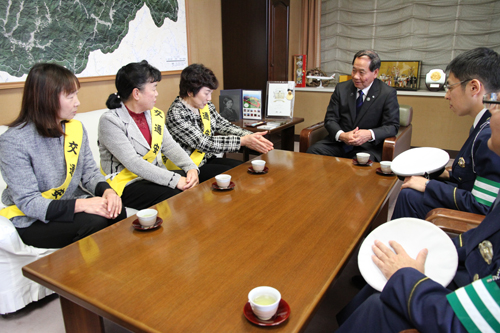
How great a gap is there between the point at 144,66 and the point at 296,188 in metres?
1.16

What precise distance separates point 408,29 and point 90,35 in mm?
3952

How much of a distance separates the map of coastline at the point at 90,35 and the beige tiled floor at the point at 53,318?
148 cm

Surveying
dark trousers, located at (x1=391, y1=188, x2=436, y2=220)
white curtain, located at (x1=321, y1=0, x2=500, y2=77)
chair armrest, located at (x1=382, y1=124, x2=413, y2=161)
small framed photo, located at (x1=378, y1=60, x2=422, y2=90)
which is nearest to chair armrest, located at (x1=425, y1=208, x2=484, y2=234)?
dark trousers, located at (x1=391, y1=188, x2=436, y2=220)

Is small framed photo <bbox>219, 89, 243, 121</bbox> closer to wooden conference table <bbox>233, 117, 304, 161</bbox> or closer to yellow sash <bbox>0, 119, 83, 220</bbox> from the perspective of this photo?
wooden conference table <bbox>233, 117, 304, 161</bbox>

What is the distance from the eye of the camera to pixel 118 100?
2.11 m

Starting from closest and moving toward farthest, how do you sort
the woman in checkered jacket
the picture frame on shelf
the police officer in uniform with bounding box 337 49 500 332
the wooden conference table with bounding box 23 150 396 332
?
1. the police officer in uniform with bounding box 337 49 500 332
2. the wooden conference table with bounding box 23 150 396 332
3. the woman in checkered jacket
4. the picture frame on shelf

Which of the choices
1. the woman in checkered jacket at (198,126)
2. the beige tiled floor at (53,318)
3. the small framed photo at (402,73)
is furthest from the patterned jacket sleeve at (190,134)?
the small framed photo at (402,73)

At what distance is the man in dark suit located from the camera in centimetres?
298

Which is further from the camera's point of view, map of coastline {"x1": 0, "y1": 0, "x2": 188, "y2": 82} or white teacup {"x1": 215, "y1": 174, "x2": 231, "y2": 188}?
map of coastline {"x1": 0, "y1": 0, "x2": 188, "y2": 82}

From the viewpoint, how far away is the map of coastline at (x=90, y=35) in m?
2.31

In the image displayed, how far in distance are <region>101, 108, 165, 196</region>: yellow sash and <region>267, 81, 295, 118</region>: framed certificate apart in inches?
65.3

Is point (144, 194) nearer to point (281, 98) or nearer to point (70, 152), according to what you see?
point (70, 152)

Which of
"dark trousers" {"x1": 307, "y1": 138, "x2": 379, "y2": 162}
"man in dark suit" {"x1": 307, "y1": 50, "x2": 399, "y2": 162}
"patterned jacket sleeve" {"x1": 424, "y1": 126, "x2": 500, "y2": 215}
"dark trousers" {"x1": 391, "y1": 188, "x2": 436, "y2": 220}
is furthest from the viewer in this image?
"dark trousers" {"x1": 307, "y1": 138, "x2": 379, "y2": 162}

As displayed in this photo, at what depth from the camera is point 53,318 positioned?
5.74 ft
